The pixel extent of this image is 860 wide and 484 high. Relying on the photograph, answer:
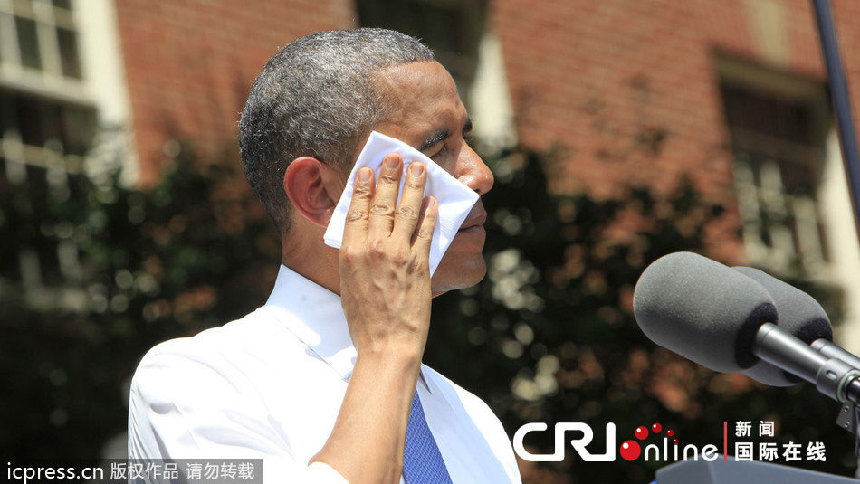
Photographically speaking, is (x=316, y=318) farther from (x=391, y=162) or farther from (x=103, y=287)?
(x=103, y=287)

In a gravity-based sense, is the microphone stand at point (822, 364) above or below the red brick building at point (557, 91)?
below

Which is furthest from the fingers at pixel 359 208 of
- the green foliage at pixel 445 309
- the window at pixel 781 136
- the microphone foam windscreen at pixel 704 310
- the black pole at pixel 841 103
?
the window at pixel 781 136

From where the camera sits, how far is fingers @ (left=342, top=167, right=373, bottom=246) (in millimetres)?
2109

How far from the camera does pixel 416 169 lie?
2.17 meters

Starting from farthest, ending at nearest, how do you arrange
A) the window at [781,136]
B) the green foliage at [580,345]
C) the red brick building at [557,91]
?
1. the window at [781,136]
2. the red brick building at [557,91]
3. the green foliage at [580,345]

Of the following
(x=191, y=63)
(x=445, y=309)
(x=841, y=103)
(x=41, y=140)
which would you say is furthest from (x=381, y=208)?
(x=191, y=63)

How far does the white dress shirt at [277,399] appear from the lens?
78.7 inches

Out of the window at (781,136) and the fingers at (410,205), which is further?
the window at (781,136)

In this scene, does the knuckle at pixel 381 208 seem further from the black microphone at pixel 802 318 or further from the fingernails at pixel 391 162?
the black microphone at pixel 802 318

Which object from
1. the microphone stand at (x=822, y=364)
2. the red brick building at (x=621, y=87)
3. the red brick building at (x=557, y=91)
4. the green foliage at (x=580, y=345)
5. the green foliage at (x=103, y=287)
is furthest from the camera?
the red brick building at (x=621, y=87)

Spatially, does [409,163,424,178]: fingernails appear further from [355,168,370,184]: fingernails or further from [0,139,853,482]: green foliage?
[0,139,853,482]: green foliage

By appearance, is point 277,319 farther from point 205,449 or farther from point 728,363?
point 728,363

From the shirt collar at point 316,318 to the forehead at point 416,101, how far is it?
1.11 feet

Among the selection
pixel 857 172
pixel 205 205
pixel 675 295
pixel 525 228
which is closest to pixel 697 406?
pixel 525 228
